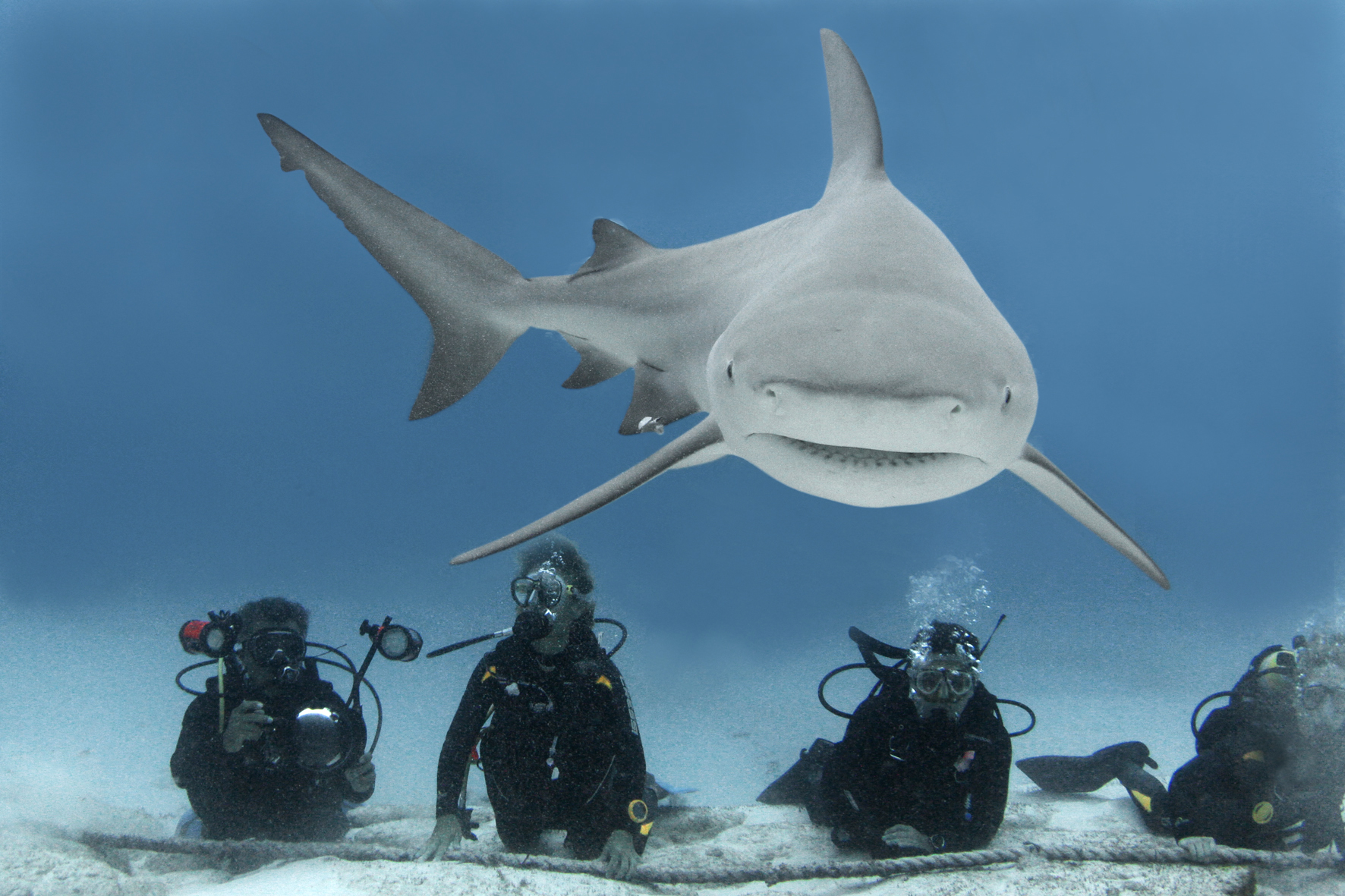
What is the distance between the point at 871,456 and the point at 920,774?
2.20 meters

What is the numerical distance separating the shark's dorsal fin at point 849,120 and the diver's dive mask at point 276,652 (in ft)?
11.1

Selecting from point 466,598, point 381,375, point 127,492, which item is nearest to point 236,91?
point 381,375

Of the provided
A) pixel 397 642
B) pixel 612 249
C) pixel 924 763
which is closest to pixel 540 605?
pixel 397 642

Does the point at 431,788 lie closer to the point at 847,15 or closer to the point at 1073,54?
the point at 847,15

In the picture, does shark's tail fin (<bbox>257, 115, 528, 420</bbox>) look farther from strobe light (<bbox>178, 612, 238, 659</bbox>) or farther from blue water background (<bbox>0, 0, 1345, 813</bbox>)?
blue water background (<bbox>0, 0, 1345, 813</bbox>)

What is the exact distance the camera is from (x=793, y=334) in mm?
1584

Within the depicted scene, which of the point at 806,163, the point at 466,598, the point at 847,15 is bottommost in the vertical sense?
the point at 466,598

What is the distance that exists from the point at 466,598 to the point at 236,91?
18.3 meters

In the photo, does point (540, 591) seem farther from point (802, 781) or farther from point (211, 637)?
point (802, 781)

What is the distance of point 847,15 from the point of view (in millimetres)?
21766

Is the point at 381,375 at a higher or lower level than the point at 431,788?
higher

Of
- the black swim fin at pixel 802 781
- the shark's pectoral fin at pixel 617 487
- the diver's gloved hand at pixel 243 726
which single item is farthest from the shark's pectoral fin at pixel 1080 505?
the diver's gloved hand at pixel 243 726

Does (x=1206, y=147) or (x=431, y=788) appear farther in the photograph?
(x=1206, y=147)

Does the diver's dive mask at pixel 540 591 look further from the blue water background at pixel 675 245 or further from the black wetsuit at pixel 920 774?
the blue water background at pixel 675 245
